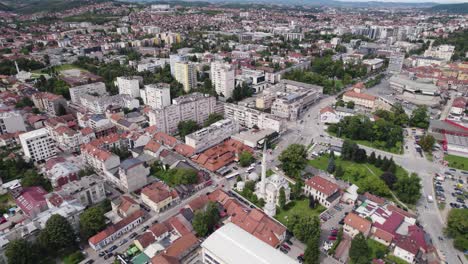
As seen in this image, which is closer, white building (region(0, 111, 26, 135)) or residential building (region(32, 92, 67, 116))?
white building (region(0, 111, 26, 135))

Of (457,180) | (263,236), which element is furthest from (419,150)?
(263,236)

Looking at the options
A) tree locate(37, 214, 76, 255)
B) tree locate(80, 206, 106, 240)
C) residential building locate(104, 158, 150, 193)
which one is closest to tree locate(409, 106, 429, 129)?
residential building locate(104, 158, 150, 193)

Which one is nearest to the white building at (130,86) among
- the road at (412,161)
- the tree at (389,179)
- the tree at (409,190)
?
the road at (412,161)

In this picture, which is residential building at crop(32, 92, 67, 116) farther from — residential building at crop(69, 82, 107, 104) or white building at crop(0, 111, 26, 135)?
white building at crop(0, 111, 26, 135)

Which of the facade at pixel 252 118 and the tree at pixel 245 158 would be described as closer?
the tree at pixel 245 158

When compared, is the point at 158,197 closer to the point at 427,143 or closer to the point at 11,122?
the point at 11,122

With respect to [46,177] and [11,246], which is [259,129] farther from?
[11,246]

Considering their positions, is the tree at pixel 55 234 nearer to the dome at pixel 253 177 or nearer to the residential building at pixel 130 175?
the residential building at pixel 130 175
